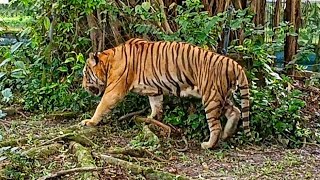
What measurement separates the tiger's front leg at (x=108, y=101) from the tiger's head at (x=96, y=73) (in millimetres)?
153

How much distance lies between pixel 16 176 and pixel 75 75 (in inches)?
84.6

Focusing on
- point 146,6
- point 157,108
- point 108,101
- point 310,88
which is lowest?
point 310,88

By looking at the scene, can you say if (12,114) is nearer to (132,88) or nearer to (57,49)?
(57,49)

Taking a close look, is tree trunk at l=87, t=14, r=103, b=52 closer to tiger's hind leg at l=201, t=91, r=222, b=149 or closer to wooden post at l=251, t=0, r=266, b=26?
tiger's hind leg at l=201, t=91, r=222, b=149

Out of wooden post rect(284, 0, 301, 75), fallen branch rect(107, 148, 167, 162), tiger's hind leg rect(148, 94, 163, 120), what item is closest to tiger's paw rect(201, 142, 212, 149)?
fallen branch rect(107, 148, 167, 162)

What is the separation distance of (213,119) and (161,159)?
0.59 meters

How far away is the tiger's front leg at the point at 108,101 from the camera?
4.70 meters

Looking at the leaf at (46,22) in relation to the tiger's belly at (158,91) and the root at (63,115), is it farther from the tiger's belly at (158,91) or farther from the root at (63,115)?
the tiger's belly at (158,91)

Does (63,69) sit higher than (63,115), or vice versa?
(63,69)

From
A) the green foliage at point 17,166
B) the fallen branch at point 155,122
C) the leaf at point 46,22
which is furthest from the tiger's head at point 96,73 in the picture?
the green foliage at point 17,166

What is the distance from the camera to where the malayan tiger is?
4367 mm

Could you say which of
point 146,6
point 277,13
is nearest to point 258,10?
point 277,13

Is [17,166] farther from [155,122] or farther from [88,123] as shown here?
[155,122]

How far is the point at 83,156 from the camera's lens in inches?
149
